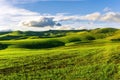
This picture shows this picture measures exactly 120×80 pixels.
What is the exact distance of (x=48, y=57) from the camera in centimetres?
7425

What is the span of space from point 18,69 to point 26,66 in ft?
9.22

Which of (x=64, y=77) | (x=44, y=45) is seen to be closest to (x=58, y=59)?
(x=64, y=77)

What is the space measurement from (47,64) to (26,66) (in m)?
5.06

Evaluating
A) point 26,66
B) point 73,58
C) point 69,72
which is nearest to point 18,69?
point 26,66

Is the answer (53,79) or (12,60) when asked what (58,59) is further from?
(53,79)

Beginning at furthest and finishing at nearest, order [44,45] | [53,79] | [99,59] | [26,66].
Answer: [44,45] → [99,59] → [26,66] → [53,79]

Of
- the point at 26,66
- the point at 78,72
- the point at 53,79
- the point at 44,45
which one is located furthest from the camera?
the point at 44,45

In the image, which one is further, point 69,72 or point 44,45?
point 44,45

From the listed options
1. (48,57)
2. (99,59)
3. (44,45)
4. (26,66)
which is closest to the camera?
(26,66)

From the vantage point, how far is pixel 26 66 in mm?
64562

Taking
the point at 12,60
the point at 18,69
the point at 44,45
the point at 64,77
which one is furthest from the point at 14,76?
the point at 44,45

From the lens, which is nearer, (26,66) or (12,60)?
(26,66)

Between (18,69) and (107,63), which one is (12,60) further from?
(107,63)

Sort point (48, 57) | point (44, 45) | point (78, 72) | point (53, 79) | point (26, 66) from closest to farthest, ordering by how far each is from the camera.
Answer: point (53, 79)
point (78, 72)
point (26, 66)
point (48, 57)
point (44, 45)
